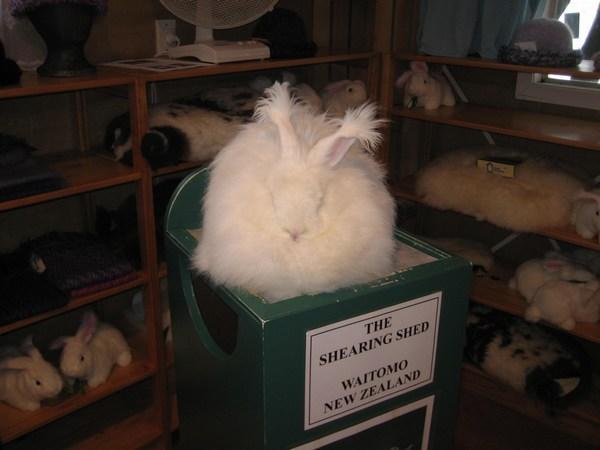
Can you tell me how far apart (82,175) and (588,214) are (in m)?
1.51

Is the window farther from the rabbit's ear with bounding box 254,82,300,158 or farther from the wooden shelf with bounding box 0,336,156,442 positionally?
the wooden shelf with bounding box 0,336,156,442

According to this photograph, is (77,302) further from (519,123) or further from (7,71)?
(519,123)

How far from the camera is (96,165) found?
174cm

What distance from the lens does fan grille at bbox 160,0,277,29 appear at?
166 cm

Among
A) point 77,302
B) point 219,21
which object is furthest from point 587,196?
point 77,302

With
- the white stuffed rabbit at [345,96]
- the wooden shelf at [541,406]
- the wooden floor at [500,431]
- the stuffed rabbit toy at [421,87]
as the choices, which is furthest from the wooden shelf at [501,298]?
the white stuffed rabbit at [345,96]

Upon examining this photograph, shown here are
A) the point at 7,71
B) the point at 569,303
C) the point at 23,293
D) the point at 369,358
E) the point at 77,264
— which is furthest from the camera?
the point at 569,303

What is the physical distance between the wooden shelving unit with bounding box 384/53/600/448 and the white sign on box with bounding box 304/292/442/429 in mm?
953

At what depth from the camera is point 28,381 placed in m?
1.67

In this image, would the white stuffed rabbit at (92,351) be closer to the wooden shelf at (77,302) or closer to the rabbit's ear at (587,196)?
the wooden shelf at (77,302)

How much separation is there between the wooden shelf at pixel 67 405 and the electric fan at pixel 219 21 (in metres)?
0.98

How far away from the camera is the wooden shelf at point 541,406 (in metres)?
1.97

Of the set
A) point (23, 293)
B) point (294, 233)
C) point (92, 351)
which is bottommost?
point (92, 351)

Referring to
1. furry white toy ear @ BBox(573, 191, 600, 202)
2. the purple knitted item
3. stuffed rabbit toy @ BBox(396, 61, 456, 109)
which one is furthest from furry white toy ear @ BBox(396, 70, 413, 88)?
the purple knitted item
